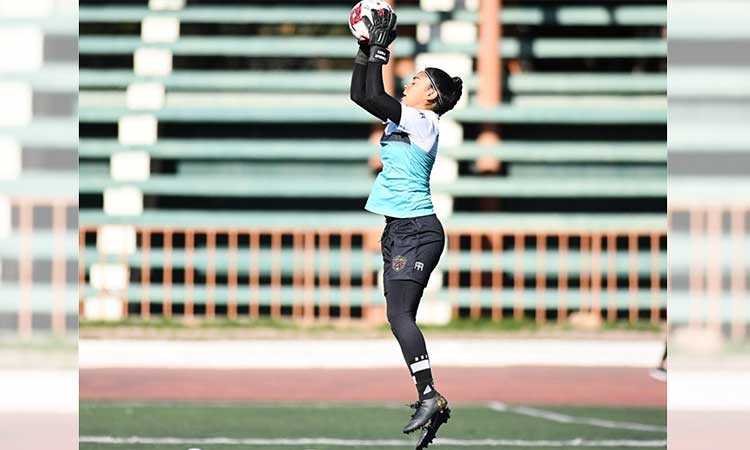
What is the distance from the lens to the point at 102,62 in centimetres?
1811

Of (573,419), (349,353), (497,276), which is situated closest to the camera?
(573,419)

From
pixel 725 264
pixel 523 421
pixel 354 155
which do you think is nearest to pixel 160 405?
pixel 523 421

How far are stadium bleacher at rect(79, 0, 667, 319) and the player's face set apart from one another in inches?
405

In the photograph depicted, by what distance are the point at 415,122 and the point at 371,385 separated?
258 inches

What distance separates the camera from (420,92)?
6.12 m

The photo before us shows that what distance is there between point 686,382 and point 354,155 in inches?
486

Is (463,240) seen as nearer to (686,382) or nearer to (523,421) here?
(523,421)

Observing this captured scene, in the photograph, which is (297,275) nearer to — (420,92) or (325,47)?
(325,47)

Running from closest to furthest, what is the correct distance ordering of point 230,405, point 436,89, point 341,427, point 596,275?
point 436,89, point 341,427, point 230,405, point 596,275

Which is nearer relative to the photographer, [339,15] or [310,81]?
[339,15]

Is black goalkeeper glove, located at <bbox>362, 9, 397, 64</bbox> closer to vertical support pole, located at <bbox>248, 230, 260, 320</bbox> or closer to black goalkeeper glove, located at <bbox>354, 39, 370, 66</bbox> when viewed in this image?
black goalkeeper glove, located at <bbox>354, 39, 370, 66</bbox>

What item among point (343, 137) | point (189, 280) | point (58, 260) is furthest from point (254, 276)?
point (58, 260)

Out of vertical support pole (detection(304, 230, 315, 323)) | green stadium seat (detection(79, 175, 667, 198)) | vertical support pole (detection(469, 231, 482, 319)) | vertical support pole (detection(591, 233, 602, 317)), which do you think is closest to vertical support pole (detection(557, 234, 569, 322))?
vertical support pole (detection(591, 233, 602, 317))

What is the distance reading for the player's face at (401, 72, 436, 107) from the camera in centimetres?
611
